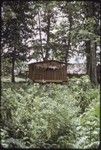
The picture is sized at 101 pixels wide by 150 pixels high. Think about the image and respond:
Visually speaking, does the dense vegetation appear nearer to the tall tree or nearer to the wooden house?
the tall tree

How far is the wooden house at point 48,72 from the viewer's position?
1497 inches

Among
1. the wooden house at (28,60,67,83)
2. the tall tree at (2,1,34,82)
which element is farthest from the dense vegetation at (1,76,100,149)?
the wooden house at (28,60,67,83)

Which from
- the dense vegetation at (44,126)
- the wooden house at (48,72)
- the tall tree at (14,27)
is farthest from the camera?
the wooden house at (48,72)

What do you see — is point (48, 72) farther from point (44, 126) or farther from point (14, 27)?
point (44, 126)

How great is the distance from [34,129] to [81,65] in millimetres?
41335

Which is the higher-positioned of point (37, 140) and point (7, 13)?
point (7, 13)

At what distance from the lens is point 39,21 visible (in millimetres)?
50094

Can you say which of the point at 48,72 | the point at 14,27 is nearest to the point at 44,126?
the point at 14,27

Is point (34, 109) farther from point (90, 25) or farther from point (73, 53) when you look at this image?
point (73, 53)

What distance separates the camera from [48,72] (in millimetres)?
38625

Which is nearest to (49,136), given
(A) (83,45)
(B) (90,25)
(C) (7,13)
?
(C) (7,13)

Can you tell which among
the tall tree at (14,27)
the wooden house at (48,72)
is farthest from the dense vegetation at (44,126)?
the wooden house at (48,72)

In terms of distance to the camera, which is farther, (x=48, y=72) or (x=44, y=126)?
(x=48, y=72)

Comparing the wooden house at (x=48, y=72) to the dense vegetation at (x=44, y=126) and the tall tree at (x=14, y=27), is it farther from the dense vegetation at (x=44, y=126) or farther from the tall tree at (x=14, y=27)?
the dense vegetation at (x=44, y=126)
